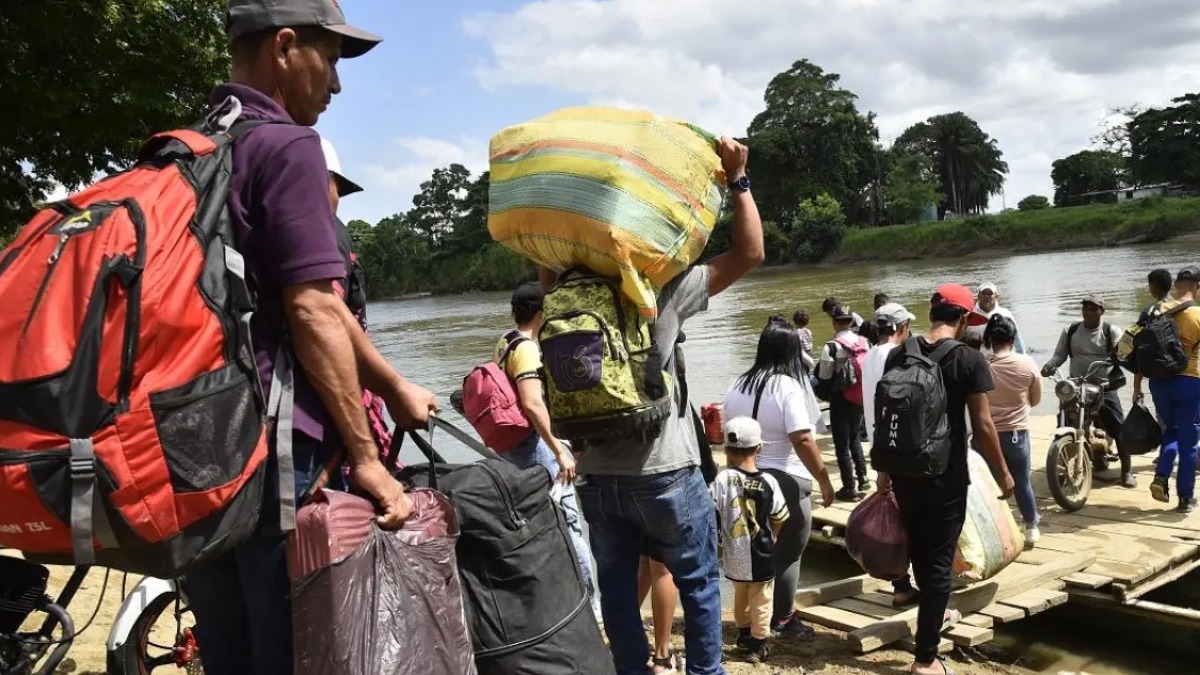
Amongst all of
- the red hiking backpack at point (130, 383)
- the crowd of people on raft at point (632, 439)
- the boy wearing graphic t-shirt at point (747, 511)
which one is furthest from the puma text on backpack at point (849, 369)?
the red hiking backpack at point (130, 383)

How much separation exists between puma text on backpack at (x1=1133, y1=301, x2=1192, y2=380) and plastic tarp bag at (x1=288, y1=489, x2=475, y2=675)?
22.0 feet

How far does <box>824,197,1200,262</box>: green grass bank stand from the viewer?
54.0 m

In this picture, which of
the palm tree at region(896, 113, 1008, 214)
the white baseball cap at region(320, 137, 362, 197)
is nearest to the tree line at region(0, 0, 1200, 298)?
the palm tree at region(896, 113, 1008, 214)

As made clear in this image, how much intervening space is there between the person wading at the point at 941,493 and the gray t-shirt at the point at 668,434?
62.5 inches

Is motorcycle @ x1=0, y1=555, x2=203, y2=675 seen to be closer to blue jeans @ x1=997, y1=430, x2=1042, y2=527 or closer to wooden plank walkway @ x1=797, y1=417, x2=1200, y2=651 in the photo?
wooden plank walkway @ x1=797, y1=417, x2=1200, y2=651

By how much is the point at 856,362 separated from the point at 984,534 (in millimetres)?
3469

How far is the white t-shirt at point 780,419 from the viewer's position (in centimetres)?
517

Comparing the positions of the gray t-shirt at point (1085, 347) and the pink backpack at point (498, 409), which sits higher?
the pink backpack at point (498, 409)

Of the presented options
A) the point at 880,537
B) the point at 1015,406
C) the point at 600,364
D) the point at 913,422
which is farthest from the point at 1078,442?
the point at 600,364

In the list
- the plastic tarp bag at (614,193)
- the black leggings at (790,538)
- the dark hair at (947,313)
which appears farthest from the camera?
the black leggings at (790,538)

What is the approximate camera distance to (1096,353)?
8219 millimetres

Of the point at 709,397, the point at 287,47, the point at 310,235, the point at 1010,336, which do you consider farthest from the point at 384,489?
the point at 709,397

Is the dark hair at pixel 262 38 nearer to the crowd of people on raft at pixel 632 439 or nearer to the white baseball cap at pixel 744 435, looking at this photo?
the crowd of people on raft at pixel 632 439

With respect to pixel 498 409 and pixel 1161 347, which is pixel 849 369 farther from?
pixel 498 409
